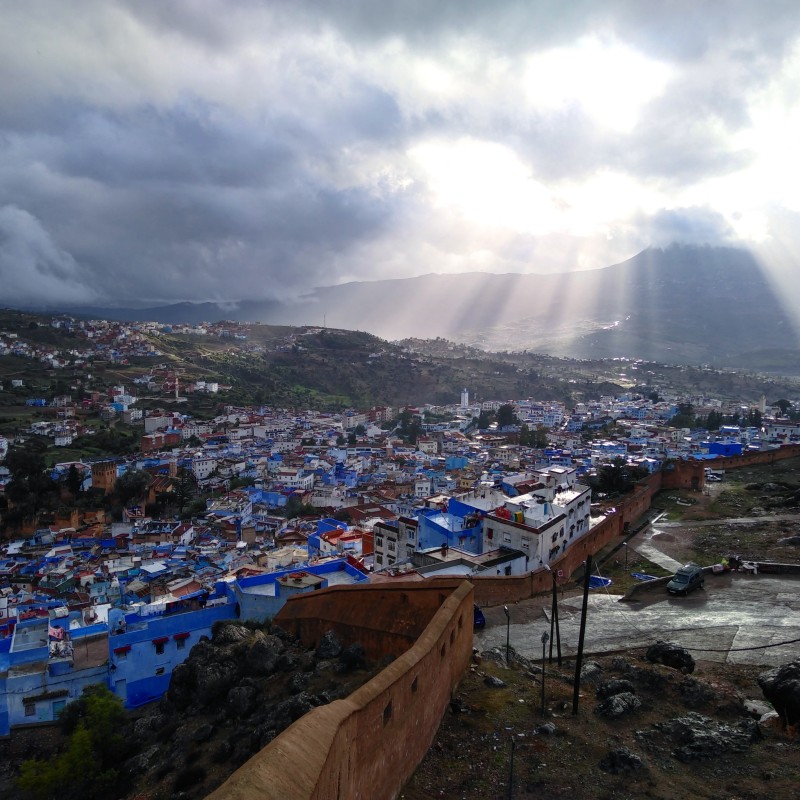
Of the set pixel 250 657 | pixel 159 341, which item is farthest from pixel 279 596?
pixel 159 341

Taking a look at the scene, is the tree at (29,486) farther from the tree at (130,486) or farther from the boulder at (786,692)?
the boulder at (786,692)

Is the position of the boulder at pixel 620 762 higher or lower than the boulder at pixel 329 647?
higher

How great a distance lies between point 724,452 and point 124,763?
38629 millimetres

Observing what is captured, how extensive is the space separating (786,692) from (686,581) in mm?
6404

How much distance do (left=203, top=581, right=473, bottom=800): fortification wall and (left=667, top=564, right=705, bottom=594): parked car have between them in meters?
6.53

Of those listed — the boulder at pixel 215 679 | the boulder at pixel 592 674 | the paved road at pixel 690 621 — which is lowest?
the boulder at pixel 215 679

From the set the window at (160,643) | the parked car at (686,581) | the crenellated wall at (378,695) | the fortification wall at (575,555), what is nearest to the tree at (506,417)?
the fortification wall at (575,555)

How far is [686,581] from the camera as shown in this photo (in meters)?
13.3

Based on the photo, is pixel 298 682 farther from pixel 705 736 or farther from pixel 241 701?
pixel 705 736

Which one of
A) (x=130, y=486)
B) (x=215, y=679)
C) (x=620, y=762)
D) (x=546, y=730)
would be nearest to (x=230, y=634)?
(x=215, y=679)

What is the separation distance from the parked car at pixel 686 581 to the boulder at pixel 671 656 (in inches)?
149

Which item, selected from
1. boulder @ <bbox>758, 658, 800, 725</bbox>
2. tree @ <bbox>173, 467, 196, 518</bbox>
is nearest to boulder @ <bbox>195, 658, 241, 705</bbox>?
boulder @ <bbox>758, 658, 800, 725</bbox>

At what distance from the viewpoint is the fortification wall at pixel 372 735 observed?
418 centimetres

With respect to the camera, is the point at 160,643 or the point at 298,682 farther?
the point at 160,643
